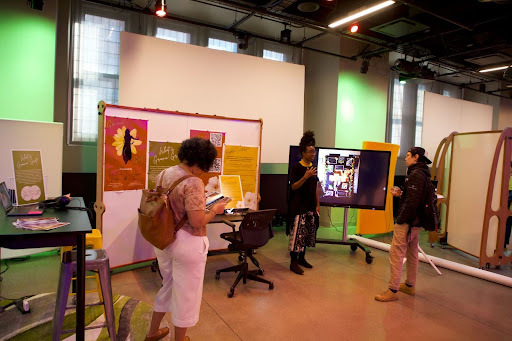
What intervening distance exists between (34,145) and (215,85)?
103 inches

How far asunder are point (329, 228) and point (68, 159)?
4.84 m

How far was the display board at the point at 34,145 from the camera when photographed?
12.5 ft

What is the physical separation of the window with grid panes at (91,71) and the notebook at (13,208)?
8.78ft

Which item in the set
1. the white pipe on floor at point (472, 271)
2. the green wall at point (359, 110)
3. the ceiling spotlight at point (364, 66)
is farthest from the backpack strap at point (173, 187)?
the ceiling spotlight at point (364, 66)

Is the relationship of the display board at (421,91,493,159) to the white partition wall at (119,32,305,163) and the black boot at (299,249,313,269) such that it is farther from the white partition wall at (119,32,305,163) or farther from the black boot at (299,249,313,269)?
the black boot at (299,249,313,269)

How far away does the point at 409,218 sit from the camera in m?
3.36

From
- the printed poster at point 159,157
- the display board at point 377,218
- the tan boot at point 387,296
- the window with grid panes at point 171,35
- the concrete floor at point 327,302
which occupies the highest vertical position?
the window with grid panes at point 171,35

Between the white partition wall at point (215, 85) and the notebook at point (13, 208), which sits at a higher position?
the white partition wall at point (215, 85)

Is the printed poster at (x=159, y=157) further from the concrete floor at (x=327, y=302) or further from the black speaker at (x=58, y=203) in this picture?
the black speaker at (x=58, y=203)

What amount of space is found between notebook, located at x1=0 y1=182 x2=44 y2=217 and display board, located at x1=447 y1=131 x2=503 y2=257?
5.36 meters

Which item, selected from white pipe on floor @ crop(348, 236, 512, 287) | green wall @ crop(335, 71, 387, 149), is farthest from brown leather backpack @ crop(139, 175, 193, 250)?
green wall @ crop(335, 71, 387, 149)

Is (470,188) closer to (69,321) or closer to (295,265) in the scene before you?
(295,265)

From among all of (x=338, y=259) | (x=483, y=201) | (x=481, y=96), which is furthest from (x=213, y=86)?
(x=481, y=96)

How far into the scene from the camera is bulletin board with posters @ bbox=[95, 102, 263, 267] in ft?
12.2
